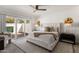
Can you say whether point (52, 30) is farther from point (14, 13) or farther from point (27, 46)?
point (14, 13)

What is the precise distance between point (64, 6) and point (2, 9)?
117 cm

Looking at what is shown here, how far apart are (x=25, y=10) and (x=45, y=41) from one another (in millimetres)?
717

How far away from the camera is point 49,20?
1.92 metres

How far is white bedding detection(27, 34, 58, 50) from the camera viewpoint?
1852mm

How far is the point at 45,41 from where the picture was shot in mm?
1888

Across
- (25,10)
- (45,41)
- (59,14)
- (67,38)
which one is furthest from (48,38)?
(25,10)

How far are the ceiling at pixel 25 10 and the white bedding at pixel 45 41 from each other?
454 mm

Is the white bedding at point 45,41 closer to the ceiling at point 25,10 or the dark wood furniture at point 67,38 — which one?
the dark wood furniture at point 67,38

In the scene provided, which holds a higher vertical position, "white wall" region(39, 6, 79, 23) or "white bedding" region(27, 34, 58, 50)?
"white wall" region(39, 6, 79, 23)

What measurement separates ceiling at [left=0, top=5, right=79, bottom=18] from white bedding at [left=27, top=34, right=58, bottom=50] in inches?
17.9

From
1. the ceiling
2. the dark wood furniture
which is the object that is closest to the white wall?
the ceiling

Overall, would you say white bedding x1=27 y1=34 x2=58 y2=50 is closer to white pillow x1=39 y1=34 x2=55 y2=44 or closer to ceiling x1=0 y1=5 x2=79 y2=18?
white pillow x1=39 y1=34 x2=55 y2=44

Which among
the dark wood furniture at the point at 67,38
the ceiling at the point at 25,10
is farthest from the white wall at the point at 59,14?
the dark wood furniture at the point at 67,38
